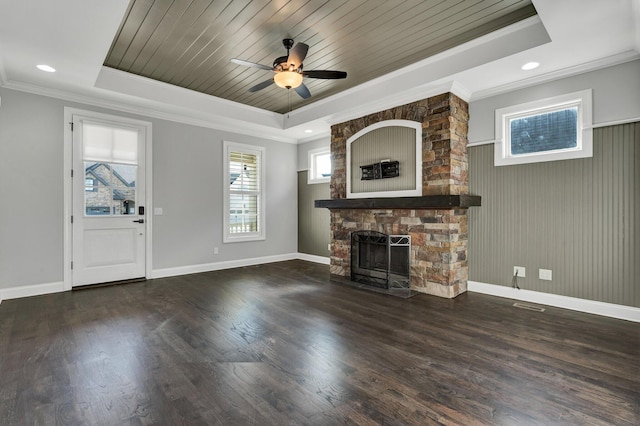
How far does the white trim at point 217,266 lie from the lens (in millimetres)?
5211

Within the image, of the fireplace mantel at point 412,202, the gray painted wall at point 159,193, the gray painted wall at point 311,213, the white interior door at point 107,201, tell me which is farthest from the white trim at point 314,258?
the white interior door at point 107,201

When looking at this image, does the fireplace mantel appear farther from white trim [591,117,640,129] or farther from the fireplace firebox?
white trim [591,117,640,129]

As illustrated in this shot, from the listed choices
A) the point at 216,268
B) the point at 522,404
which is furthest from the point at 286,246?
the point at 522,404

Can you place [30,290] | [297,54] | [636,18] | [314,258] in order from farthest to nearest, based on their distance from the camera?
1. [314,258]
2. [30,290]
3. [297,54]
4. [636,18]

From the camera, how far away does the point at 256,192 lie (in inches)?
254

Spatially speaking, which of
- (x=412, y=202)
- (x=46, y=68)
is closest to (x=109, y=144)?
(x=46, y=68)

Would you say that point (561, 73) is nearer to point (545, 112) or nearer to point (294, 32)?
point (545, 112)

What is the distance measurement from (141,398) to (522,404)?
7.40ft

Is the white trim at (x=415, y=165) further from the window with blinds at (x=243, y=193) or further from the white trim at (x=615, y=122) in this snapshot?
the window with blinds at (x=243, y=193)

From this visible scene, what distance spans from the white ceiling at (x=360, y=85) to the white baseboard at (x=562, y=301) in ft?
8.34

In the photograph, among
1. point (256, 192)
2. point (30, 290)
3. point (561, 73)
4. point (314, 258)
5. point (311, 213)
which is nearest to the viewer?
point (561, 73)

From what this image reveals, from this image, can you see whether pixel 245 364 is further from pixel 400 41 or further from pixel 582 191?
pixel 582 191

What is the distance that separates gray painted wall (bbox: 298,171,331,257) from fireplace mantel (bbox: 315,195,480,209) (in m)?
1.25

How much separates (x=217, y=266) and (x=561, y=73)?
5.76 meters
